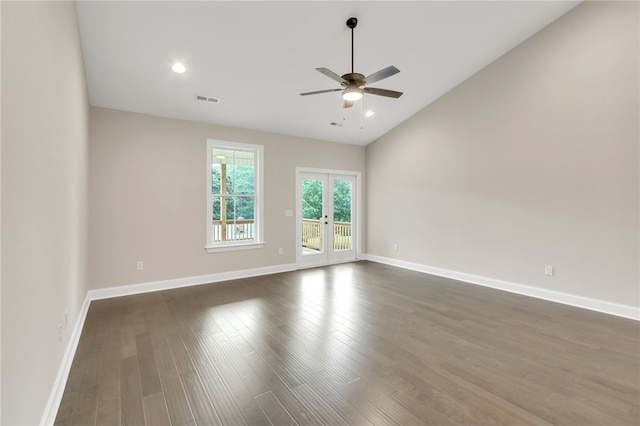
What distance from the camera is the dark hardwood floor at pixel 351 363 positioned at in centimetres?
192

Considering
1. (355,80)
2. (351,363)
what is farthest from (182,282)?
(355,80)

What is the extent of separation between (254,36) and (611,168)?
4.65 metres

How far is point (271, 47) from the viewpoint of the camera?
3611 mm

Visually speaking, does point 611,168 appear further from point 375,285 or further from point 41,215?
point 41,215

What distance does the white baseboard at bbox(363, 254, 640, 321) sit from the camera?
3.58 metres

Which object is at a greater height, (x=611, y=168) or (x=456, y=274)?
(x=611, y=168)

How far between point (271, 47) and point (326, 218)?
385 centimetres

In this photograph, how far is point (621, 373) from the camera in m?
2.36

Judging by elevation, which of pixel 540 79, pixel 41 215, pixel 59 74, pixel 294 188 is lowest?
pixel 41 215

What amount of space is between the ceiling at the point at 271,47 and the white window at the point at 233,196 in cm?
61

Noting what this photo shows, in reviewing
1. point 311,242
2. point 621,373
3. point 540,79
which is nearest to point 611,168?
point 540,79

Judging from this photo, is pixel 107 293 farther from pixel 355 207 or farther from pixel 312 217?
pixel 355 207

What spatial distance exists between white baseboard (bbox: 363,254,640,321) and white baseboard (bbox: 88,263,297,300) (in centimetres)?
283

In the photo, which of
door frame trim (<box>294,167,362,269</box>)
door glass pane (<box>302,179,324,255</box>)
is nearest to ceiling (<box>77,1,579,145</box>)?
door frame trim (<box>294,167,362,269</box>)
